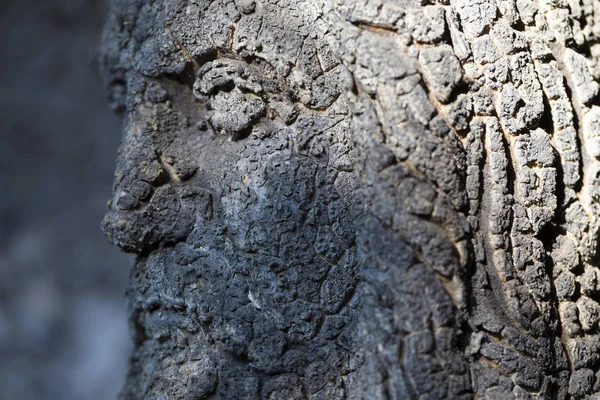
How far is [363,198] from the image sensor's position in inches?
29.1

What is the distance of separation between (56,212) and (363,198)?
4.93ft

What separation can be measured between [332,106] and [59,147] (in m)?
1.42

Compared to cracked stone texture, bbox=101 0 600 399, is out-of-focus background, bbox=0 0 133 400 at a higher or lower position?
higher

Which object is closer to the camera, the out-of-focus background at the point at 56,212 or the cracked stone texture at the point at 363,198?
the cracked stone texture at the point at 363,198

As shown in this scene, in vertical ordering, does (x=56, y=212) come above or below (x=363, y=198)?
above

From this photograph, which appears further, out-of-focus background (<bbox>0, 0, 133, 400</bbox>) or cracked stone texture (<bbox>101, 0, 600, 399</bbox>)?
out-of-focus background (<bbox>0, 0, 133, 400</bbox>)

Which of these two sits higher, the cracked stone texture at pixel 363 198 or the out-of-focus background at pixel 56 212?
the out-of-focus background at pixel 56 212

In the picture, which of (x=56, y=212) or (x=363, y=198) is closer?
(x=363, y=198)

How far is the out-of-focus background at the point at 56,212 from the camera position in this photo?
1901 millimetres

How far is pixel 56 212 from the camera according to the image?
200 centimetres

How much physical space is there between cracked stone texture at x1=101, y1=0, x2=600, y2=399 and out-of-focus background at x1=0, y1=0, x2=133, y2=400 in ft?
3.28

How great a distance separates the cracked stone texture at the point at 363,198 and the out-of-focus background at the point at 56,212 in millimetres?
1001

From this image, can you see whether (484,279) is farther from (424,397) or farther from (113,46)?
(113,46)

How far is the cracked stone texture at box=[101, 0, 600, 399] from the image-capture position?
721 millimetres
